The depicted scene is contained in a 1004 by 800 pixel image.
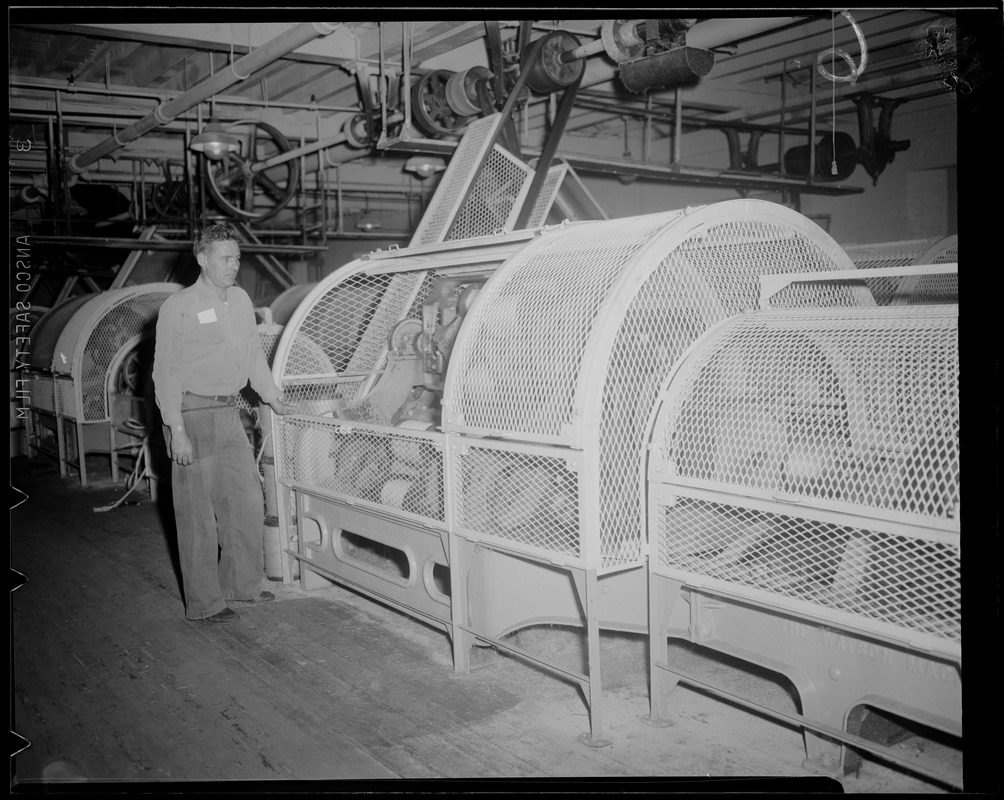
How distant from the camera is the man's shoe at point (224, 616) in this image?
395 cm

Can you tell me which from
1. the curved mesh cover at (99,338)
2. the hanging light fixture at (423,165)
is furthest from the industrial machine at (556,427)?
the hanging light fixture at (423,165)

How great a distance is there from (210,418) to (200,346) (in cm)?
36

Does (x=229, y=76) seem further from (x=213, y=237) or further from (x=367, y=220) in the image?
(x=367, y=220)

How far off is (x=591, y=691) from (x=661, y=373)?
3.75ft

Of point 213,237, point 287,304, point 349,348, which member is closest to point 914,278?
point 349,348

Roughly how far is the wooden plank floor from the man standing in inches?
13.6

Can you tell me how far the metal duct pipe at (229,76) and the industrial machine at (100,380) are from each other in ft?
5.23

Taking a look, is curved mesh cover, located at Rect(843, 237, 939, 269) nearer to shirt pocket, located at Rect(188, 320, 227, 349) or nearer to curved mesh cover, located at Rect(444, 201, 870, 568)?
curved mesh cover, located at Rect(444, 201, 870, 568)

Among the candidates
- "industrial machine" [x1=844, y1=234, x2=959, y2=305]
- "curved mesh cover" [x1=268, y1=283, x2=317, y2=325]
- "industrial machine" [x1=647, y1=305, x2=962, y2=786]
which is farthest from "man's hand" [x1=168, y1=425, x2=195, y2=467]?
"curved mesh cover" [x1=268, y1=283, x2=317, y2=325]

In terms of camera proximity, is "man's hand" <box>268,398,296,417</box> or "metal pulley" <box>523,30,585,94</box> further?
"metal pulley" <box>523,30,585,94</box>

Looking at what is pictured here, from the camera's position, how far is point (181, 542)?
3.89 m

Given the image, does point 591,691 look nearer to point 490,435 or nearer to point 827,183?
point 490,435

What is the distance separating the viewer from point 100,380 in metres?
7.68

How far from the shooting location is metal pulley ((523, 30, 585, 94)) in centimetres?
577
